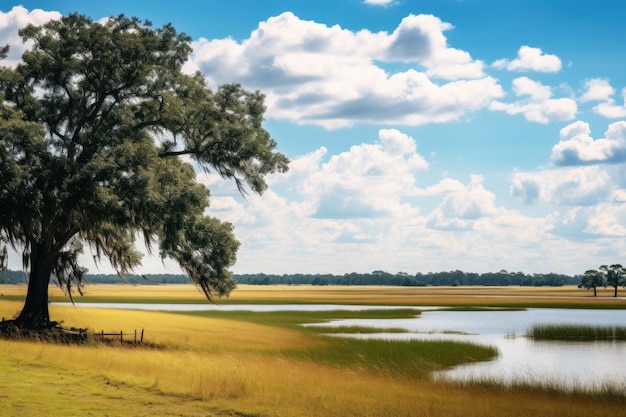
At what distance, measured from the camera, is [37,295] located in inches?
1512

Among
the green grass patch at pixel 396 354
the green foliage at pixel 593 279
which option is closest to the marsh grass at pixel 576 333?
the green grass patch at pixel 396 354

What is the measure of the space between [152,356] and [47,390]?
10592 mm

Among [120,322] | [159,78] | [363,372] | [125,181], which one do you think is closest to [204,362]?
[363,372]

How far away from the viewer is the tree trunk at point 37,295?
37.8 metres

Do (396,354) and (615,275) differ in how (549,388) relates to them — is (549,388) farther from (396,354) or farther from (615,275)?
(615,275)

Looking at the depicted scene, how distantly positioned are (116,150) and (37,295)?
34.1 feet

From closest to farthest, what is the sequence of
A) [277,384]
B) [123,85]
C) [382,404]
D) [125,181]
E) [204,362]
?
1. [382,404]
2. [277,384]
3. [204,362]
4. [125,181]
5. [123,85]

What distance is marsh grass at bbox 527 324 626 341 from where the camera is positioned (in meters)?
55.8

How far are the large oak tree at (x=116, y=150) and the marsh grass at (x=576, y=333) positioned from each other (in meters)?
29.8

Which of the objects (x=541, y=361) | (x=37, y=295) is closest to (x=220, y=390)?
(x=37, y=295)

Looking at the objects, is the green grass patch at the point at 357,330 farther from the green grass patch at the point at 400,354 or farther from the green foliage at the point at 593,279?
the green foliage at the point at 593,279

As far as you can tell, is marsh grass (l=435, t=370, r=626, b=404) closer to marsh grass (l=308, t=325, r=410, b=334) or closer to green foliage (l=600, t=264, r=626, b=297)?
marsh grass (l=308, t=325, r=410, b=334)

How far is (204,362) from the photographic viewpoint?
97.2 ft

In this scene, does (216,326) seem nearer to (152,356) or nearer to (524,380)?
(152,356)
